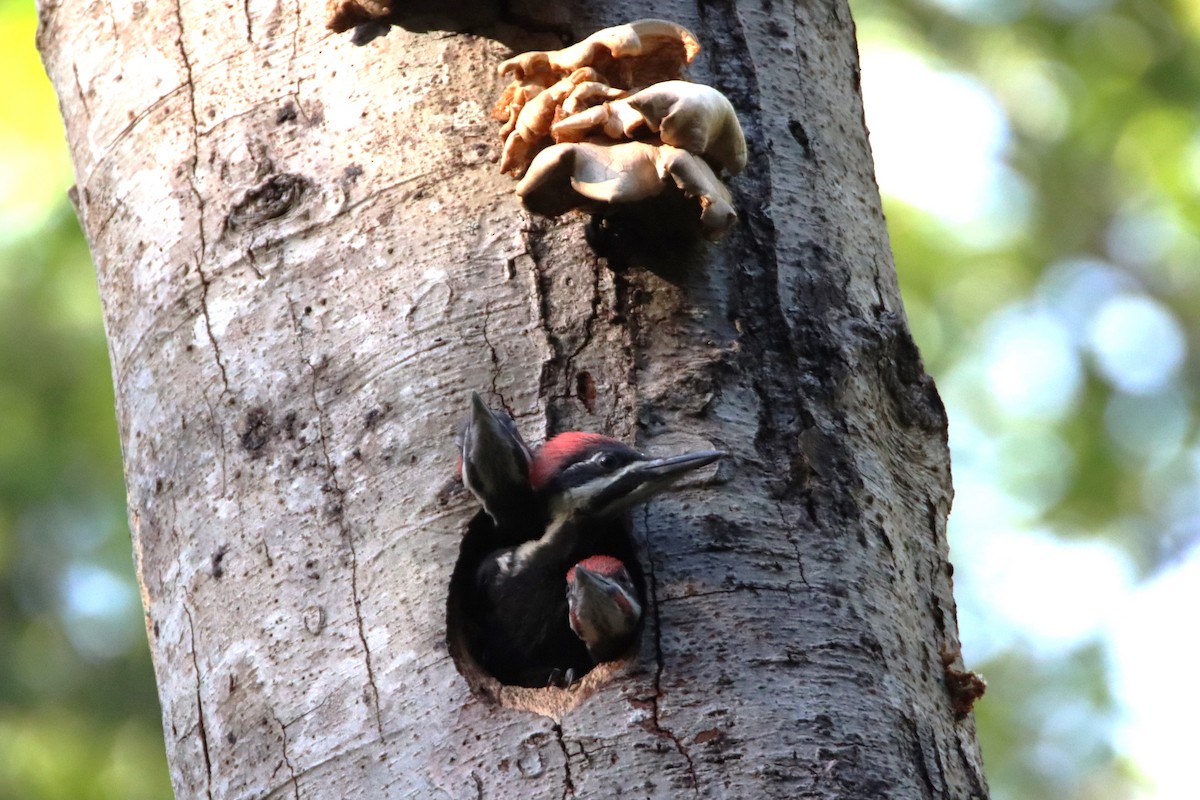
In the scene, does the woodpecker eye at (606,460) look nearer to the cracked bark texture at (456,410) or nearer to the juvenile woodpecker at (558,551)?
the juvenile woodpecker at (558,551)

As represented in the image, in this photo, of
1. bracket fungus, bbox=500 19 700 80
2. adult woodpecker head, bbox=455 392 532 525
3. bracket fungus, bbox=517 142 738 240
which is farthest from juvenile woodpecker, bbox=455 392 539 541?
bracket fungus, bbox=500 19 700 80

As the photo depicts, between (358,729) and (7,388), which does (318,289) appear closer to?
(358,729)

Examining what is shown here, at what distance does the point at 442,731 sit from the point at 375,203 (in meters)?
0.82

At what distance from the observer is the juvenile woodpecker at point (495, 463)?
1.77 metres

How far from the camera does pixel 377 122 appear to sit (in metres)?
2.15

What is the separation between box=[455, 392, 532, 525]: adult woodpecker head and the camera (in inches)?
69.8

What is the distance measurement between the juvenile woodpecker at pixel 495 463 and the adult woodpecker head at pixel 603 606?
13 centimetres

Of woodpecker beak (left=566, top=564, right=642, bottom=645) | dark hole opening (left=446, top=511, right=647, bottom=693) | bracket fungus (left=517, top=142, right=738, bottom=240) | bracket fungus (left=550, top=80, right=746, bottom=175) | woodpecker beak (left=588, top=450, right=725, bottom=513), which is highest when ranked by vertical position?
bracket fungus (left=550, top=80, right=746, bottom=175)

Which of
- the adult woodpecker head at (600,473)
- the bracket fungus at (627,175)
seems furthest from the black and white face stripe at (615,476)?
the bracket fungus at (627,175)

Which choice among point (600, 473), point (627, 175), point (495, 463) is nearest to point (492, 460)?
point (495, 463)

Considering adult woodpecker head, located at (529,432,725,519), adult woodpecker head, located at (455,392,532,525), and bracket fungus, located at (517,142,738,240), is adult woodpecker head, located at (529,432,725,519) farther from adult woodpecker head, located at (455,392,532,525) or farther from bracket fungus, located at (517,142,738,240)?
bracket fungus, located at (517,142,738,240)

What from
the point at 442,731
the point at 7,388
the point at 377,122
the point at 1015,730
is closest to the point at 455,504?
the point at 442,731

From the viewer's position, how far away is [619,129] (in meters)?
1.90

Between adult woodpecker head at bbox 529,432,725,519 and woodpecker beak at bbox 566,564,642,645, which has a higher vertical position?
adult woodpecker head at bbox 529,432,725,519
